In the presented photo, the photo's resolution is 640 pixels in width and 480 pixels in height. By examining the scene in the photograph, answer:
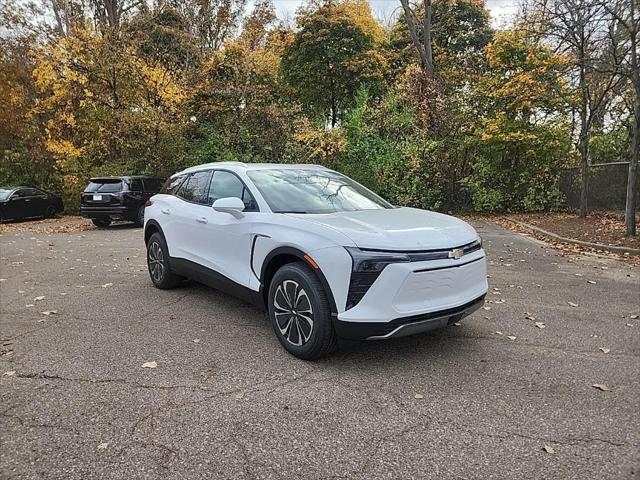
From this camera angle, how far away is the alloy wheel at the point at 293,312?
136 inches

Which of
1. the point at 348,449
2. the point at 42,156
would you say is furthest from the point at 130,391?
the point at 42,156

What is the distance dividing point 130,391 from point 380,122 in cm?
1296

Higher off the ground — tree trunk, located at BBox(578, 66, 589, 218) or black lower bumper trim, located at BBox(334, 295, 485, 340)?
tree trunk, located at BBox(578, 66, 589, 218)

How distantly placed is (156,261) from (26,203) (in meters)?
12.9

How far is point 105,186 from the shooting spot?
13016 millimetres

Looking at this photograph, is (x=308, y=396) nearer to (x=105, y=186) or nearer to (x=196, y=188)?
(x=196, y=188)

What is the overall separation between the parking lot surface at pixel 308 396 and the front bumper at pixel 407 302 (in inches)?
14.0

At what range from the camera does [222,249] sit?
14.5 ft

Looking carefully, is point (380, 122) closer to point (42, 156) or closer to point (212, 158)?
point (212, 158)

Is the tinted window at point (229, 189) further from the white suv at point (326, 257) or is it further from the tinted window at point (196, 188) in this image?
the tinted window at point (196, 188)

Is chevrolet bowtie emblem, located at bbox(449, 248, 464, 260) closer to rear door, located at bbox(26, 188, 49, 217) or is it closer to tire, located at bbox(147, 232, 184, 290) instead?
tire, located at bbox(147, 232, 184, 290)

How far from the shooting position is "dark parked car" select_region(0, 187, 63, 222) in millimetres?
15273

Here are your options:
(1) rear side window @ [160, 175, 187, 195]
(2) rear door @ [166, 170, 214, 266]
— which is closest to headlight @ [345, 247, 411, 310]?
(2) rear door @ [166, 170, 214, 266]

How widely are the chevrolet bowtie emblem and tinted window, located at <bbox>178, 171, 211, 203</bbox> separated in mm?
2735
